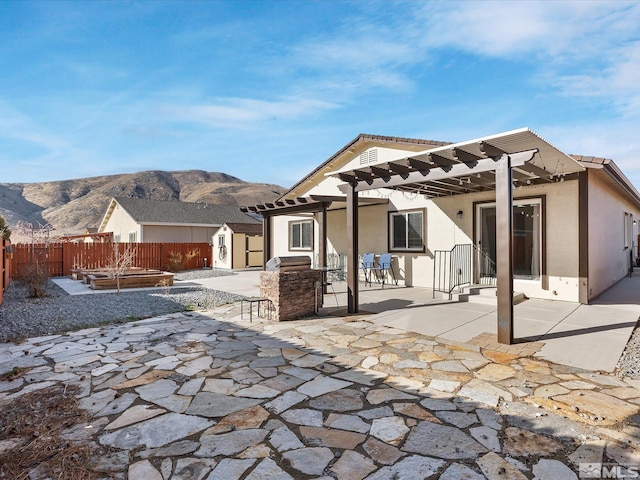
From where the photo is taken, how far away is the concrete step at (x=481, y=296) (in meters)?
7.63

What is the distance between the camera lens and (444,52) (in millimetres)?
10742

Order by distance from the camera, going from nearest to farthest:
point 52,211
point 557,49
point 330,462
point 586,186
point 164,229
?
point 330,462, point 586,186, point 557,49, point 164,229, point 52,211

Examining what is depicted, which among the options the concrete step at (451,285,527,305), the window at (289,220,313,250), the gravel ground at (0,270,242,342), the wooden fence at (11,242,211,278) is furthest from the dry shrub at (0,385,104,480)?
the wooden fence at (11,242,211,278)

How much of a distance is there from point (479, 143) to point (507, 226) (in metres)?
1.18

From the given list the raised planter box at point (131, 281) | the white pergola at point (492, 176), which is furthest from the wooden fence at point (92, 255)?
the white pergola at point (492, 176)

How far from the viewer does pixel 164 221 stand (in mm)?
22219

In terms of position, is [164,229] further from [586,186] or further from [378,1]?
[586,186]

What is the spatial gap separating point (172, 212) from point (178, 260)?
A: 20.1 feet

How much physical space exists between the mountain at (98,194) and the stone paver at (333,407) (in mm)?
60004

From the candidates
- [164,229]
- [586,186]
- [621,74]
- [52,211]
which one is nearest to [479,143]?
[586,186]

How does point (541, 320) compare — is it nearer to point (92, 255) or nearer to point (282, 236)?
point (282, 236)

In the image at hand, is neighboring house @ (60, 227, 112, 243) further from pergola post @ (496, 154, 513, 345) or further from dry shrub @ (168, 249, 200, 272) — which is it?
pergola post @ (496, 154, 513, 345)

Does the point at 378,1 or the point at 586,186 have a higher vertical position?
the point at 378,1

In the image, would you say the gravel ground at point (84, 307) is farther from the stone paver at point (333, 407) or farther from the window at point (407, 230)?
the window at point (407, 230)
